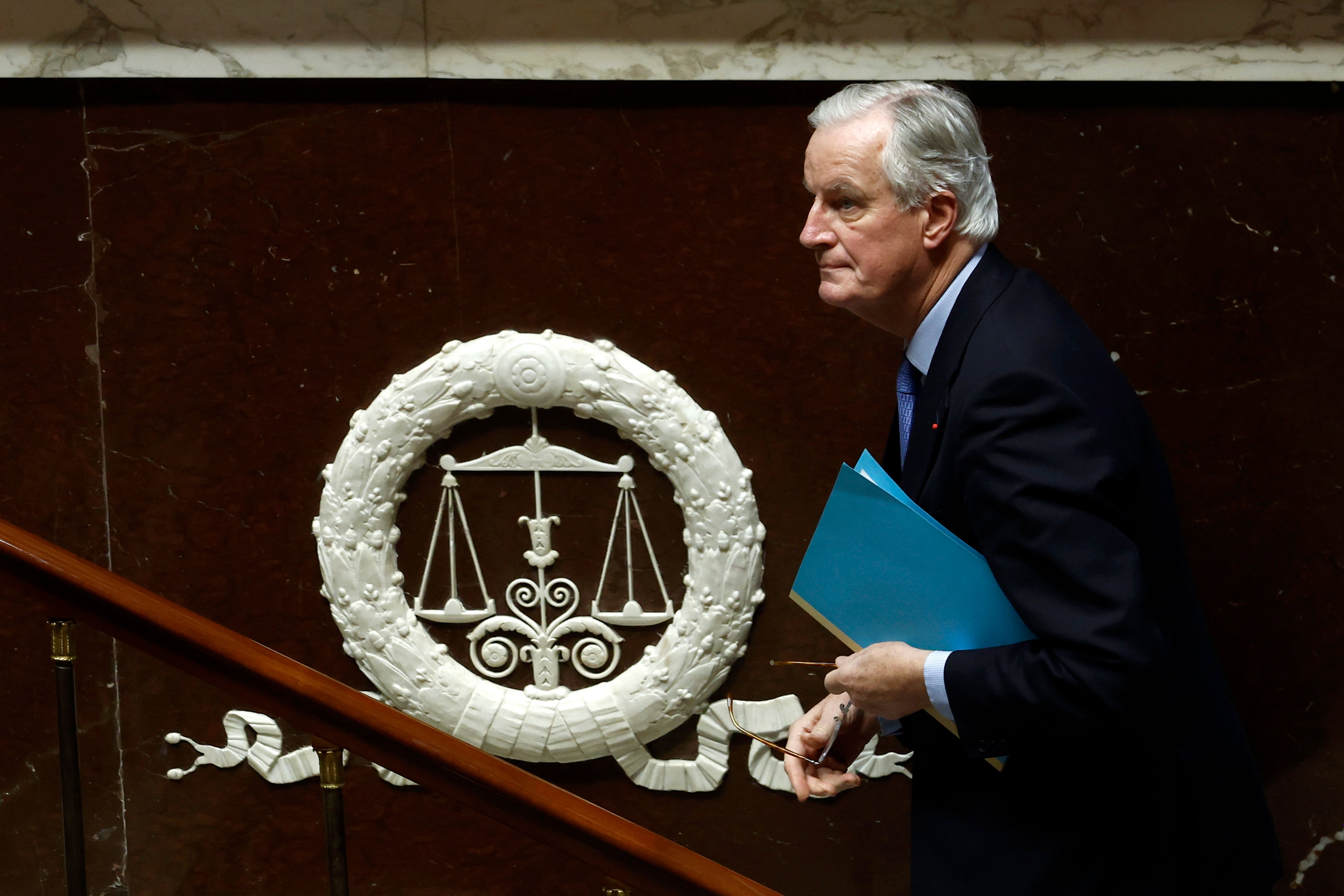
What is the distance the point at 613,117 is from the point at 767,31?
1.19ft

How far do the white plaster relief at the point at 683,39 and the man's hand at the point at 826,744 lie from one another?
4.46 feet

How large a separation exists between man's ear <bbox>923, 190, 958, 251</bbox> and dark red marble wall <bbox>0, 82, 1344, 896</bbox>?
3.19ft

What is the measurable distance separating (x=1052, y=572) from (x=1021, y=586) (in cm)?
4

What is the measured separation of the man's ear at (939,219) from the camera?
138 centimetres

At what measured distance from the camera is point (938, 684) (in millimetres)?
1216

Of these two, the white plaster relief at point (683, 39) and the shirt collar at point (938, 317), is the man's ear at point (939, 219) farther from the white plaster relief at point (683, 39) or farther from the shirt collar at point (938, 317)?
the white plaster relief at point (683, 39)

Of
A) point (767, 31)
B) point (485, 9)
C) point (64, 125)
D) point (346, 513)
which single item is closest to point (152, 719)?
point (346, 513)

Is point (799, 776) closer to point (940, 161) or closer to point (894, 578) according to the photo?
point (894, 578)

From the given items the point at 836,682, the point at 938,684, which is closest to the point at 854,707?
the point at 836,682

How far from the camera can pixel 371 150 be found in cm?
238

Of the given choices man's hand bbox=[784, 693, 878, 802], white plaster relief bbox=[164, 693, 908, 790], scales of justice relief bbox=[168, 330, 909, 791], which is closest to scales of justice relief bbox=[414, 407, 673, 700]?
scales of justice relief bbox=[168, 330, 909, 791]

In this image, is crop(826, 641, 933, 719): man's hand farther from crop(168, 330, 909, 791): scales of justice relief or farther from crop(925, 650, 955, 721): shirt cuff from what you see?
crop(168, 330, 909, 791): scales of justice relief

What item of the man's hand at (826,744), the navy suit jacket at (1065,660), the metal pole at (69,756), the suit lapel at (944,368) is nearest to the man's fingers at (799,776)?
the man's hand at (826,744)

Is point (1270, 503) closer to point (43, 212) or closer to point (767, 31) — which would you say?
point (767, 31)
